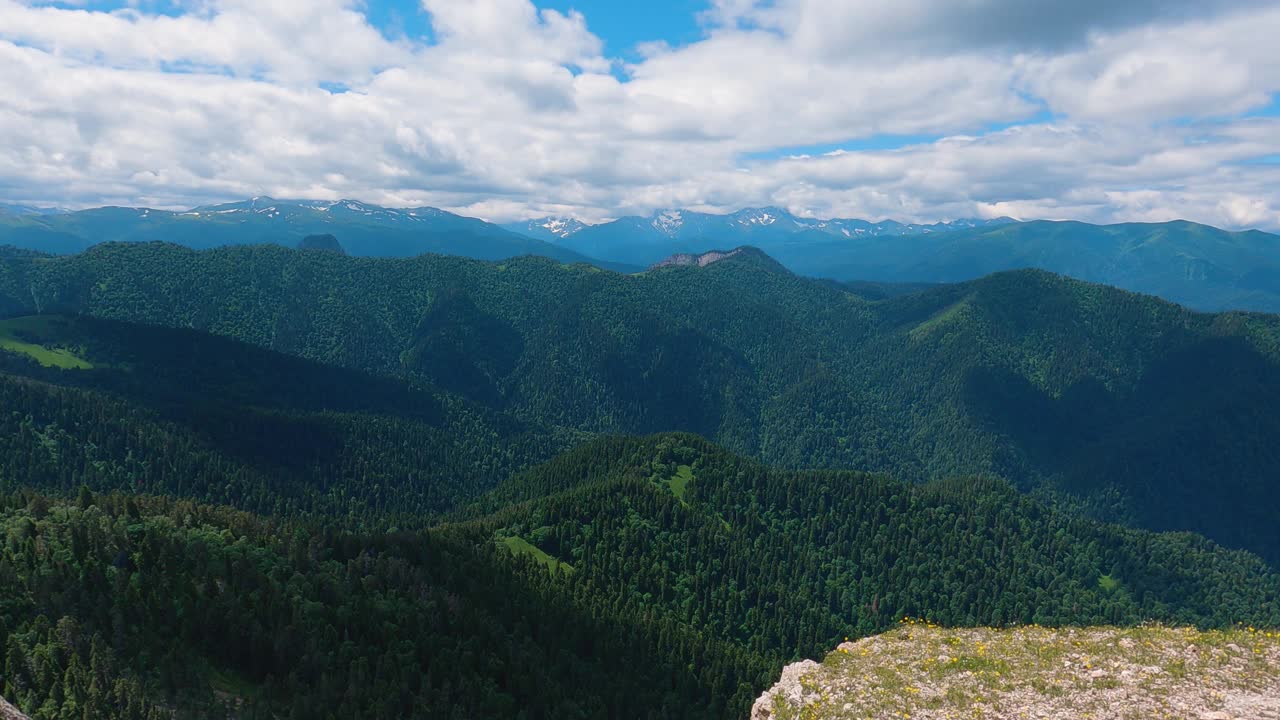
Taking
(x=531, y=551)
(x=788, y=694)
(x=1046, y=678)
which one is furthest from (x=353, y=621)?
(x=1046, y=678)

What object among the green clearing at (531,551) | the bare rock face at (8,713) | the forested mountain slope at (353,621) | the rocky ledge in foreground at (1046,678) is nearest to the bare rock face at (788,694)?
the rocky ledge in foreground at (1046,678)

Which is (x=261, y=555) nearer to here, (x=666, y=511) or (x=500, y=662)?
(x=500, y=662)

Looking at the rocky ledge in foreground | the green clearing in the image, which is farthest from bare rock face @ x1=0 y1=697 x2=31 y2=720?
the green clearing

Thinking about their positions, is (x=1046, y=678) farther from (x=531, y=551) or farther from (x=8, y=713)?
(x=531, y=551)

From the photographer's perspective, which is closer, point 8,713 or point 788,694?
point 8,713

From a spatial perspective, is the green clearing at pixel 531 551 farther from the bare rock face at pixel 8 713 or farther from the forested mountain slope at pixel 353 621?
the bare rock face at pixel 8 713

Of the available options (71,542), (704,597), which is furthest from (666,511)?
(71,542)
